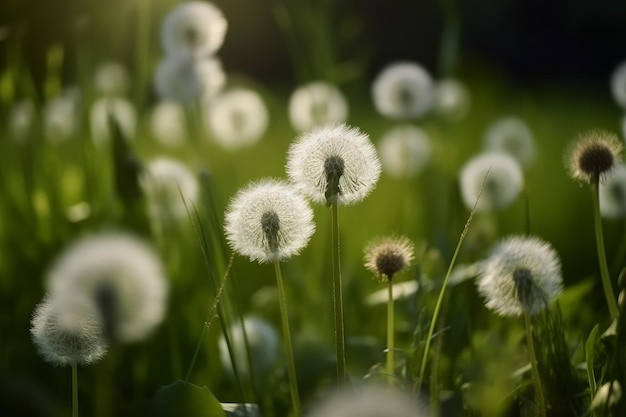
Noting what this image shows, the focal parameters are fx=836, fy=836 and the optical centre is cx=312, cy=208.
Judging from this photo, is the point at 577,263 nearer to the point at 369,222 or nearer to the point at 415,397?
the point at 369,222

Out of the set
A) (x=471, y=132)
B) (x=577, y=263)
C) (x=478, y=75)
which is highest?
(x=478, y=75)

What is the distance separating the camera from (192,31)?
130cm

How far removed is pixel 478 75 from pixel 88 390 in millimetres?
3504

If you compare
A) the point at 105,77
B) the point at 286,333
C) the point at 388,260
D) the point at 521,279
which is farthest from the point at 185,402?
the point at 105,77

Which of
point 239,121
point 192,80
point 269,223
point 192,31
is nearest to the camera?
point 269,223

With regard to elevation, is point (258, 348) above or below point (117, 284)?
above

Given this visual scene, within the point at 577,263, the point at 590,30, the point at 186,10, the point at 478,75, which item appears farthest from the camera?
the point at 590,30

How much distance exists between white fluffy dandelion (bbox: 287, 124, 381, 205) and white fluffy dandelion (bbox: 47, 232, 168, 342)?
222mm

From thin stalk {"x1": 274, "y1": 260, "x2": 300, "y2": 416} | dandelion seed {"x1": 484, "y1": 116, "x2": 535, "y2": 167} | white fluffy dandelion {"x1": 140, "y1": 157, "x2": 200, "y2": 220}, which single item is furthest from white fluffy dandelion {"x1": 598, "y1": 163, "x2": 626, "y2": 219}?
dandelion seed {"x1": 484, "y1": 116, "x2": 535, "y2": 167}

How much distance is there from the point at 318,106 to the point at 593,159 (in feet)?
3.00

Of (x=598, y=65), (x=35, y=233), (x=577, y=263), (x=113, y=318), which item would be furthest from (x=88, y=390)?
(x=598, y=65)

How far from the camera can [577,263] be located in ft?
6.07

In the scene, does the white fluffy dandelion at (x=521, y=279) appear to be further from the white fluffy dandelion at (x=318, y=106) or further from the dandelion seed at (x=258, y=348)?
the white fluffy dandelion at (x=318, y=106)

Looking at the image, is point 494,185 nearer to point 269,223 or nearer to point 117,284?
point 269,223
